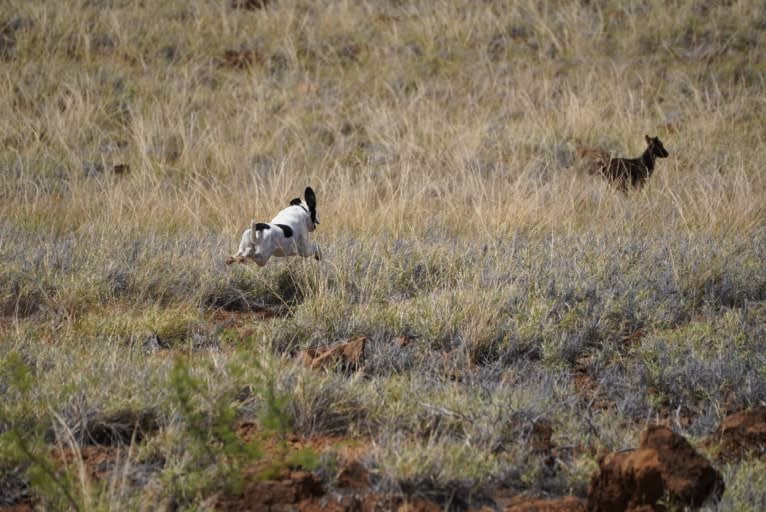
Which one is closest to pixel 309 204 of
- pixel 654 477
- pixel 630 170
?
pixel 654 477

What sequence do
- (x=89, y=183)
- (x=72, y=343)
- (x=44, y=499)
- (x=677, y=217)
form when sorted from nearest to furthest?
(x=44, y=499) → (x=72, y=343) → (x=677, y=217) → (x=89, y=183)

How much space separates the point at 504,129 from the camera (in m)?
10.2

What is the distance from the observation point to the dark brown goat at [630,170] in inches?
320

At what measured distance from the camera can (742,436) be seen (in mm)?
3430

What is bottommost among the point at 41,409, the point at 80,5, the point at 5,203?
the point at 5,203

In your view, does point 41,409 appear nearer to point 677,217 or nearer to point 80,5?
point 677,217

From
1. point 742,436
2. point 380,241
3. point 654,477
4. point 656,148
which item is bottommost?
point 380,241

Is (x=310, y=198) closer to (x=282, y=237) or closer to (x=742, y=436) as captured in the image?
(x=282, y=237)

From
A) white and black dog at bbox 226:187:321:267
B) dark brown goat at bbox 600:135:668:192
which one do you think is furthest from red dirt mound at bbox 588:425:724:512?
dark brown goat at bbox 600:135:668:192

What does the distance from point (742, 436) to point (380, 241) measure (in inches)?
127

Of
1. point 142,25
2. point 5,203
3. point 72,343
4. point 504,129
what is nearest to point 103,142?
point 5,203

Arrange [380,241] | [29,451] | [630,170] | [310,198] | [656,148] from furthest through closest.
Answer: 1. [656,148]
2. [630,170]
3. [380,241]
4. [310,198]
5. [29,451]

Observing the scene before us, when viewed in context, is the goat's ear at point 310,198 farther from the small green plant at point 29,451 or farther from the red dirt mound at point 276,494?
the red dirt mound at point 276,494

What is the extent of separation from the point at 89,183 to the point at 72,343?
4.51 meters
